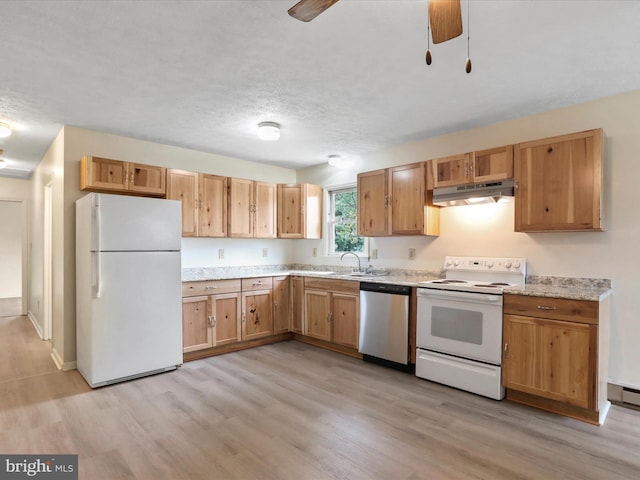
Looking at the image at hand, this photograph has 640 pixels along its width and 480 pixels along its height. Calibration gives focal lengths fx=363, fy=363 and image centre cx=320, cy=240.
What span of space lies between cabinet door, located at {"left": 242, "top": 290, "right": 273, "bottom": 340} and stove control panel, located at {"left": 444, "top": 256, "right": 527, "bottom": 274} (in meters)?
2.19

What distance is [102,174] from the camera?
3.58 metres

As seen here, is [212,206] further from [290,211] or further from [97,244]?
[97,244]

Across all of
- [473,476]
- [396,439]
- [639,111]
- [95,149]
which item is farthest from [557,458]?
[95,149]

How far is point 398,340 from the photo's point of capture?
3.60 m

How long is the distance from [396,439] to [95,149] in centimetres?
388

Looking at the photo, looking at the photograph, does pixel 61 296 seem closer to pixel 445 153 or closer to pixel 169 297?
pixel 169 297

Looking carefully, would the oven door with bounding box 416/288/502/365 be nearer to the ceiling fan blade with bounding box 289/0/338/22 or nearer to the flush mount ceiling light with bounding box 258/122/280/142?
the flush mount ceiling light with bounding box 258/122/280/142

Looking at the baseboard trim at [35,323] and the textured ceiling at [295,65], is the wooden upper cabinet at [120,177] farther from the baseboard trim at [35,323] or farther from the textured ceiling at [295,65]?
the baseboard trim at [35,323]

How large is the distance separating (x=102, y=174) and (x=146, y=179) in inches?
16.7

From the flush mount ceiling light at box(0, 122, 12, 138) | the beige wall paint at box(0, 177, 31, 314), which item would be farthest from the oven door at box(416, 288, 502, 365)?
the beige wall paint at box(0, 177, 31, 314)

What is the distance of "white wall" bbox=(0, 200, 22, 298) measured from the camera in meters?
7.98

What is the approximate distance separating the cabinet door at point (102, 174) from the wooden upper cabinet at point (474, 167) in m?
3.19

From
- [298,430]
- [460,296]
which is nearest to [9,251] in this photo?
[298,430]

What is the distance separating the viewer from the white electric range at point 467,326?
9.62 ft
